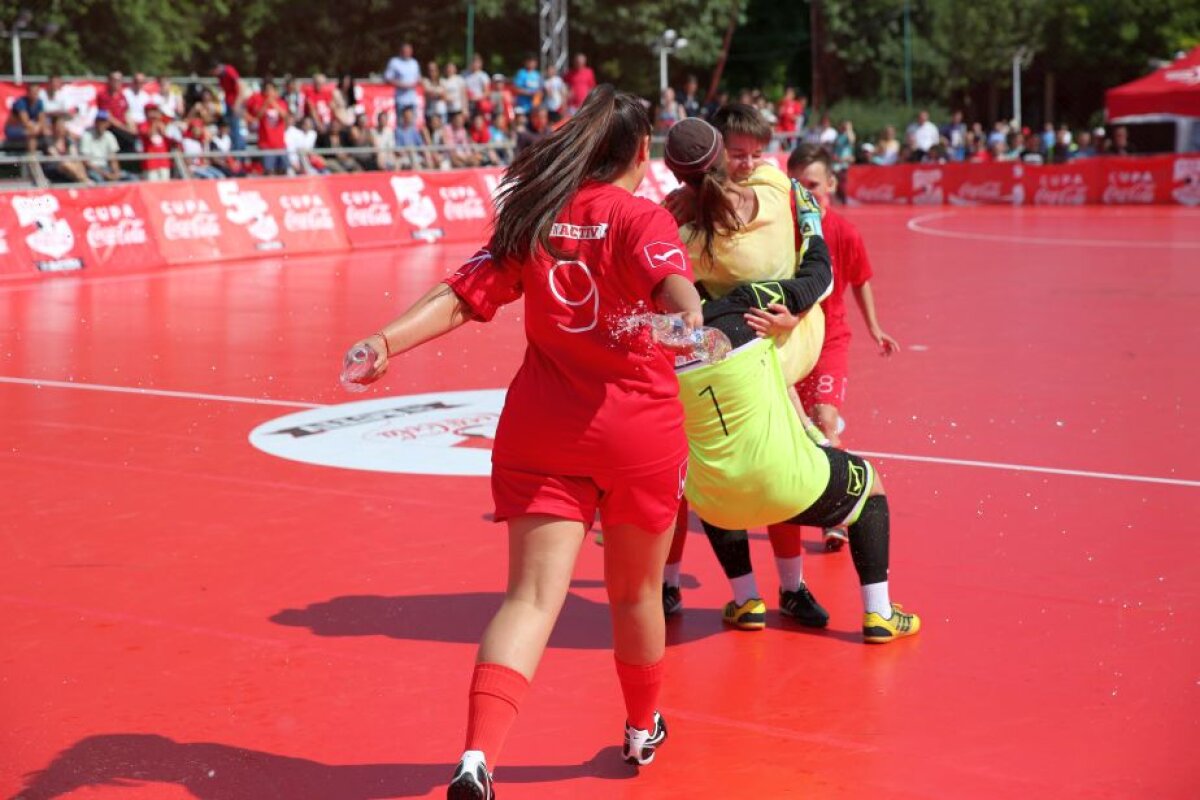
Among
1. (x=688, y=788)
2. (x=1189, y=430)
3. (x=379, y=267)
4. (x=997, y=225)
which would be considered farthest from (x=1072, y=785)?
(x=997, y=225)

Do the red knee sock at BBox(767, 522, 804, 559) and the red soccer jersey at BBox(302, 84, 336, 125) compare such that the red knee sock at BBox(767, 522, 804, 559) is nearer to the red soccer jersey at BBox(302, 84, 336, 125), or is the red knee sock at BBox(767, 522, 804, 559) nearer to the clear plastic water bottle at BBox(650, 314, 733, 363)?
the clear plastic water bottle at BBox(650, 314, 733, 363)

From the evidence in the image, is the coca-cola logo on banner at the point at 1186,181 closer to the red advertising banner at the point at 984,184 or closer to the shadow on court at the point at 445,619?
the red advertising banner at the point at 984,184

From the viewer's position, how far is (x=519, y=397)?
3980mm

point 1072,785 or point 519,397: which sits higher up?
point 519,397

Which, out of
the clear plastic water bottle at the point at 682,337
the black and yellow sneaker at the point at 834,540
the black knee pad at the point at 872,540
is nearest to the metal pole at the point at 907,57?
the black and yellow sneaker at the point at 834,540

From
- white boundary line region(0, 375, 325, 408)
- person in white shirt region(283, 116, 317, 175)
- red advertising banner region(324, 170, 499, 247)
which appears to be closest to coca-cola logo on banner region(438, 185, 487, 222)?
red advertising banner region(324, 170, 499, 247)

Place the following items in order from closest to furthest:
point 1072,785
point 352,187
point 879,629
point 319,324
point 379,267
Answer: point 1072,785, point 879,629, point 319,324, point 379,267, point 352,187

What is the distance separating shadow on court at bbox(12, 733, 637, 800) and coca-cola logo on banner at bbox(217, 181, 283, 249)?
1698cm

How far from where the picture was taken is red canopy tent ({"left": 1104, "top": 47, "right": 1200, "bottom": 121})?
32.0 metres

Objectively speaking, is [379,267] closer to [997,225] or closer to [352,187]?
[352,187]

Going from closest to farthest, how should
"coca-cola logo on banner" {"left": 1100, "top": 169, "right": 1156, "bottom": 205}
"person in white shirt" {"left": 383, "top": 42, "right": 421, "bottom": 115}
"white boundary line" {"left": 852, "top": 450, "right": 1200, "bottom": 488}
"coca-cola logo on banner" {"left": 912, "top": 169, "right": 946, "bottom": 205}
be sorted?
"white boundary line" {"left": 852, "top": 450, "right": 1200, "bottom": 488}, "person in white shirt" {"left": 383, "top": 42, "right": 421, "bottom": 115}, "coca-cola logo on banner" {"left": 1100, "top": 169, "right": 1156, "bottom": 205}, "coca-cola logo on banner" {"left": 912, "top": 169, "right": 946, "bottom": 205}

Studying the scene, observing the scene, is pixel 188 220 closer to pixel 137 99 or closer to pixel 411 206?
pixel 411 206

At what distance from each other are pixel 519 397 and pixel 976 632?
2310 mm

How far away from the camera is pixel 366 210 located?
22.8m
